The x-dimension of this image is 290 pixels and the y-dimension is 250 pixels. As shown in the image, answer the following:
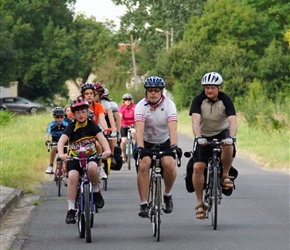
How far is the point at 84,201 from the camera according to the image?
11.2 metres

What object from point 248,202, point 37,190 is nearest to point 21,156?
point 37,190

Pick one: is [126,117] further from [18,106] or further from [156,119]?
[18,106]

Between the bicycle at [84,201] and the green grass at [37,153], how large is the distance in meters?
6.63

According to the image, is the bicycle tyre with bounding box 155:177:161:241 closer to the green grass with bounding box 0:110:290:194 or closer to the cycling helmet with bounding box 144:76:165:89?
the cycling helmet with bounding box 144:76:165:89

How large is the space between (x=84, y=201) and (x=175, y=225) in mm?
1857

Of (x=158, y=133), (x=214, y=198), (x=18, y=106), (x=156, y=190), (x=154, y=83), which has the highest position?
(x=154, y=83)

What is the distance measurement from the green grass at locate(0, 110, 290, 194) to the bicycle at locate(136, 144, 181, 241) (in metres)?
6.70

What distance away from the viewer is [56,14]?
293ft

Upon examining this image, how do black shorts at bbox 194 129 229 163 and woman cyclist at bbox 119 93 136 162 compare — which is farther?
woman cyclist at bbox 119 93 136 162

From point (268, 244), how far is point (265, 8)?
6463 cm

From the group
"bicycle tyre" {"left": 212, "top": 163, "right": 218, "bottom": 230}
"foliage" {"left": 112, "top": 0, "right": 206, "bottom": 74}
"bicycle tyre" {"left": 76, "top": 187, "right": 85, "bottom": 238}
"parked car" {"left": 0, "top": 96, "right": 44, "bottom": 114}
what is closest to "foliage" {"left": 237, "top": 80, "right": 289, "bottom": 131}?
"bicycle tyre" {"left": 212, "top": 163, "right": 218, "bottom": 230}

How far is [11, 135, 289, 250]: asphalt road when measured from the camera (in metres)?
11.0

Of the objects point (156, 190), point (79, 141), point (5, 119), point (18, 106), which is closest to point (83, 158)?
point (79, 141)

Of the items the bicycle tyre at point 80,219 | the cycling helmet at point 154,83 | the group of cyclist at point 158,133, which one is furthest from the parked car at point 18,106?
the bicycle tyre at point 80,219
